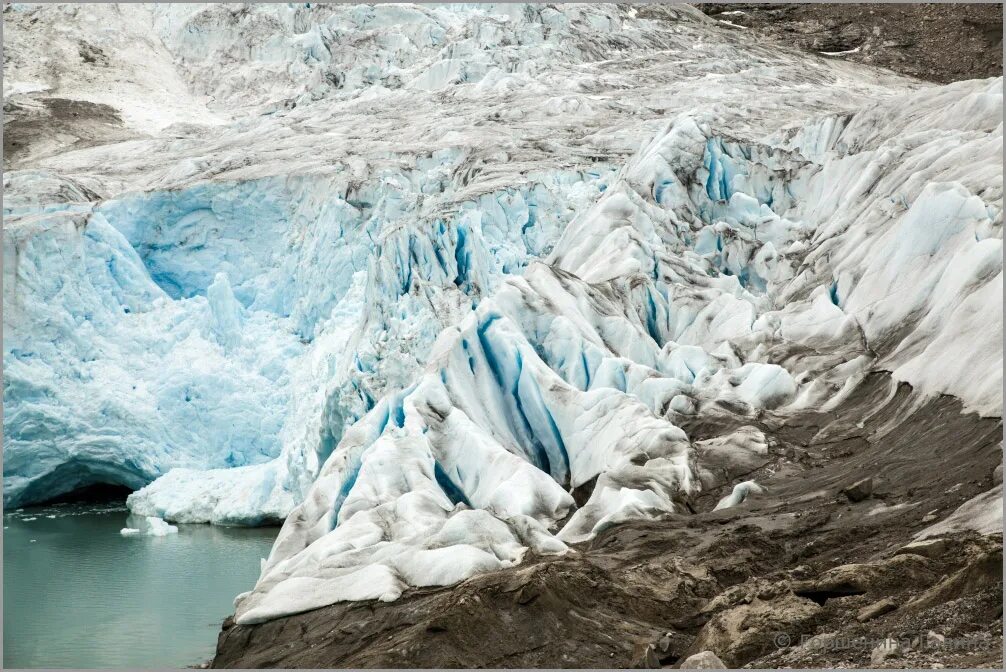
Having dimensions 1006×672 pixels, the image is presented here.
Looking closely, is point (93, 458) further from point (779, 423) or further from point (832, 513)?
point (832, 513)

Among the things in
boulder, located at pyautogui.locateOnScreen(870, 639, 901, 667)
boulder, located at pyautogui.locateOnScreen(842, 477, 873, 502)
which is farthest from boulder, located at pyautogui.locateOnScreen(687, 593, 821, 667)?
boulder, located at pyautogui.locateOnScreen(842, 477, 873, 502)

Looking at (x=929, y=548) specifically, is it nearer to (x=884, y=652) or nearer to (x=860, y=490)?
(x=860, y=490)

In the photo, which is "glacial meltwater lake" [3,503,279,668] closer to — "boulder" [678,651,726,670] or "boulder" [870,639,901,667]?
"boulder" [678,651,726,670]

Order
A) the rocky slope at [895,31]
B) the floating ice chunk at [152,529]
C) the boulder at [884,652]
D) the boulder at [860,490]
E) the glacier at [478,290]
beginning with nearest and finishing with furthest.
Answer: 1. the boulder at [884,652]
2. the boulder at [860,490]
3. the glacier at [478,290]
4. the floating ice chunk at [152,529]
5. the rocky slope at [895,31]

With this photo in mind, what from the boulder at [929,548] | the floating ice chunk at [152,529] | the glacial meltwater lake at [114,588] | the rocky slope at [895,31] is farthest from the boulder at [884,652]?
the rocky slope at [895,31]

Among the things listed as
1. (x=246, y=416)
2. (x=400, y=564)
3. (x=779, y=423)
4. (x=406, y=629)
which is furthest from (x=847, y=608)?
(x=246, y=416)

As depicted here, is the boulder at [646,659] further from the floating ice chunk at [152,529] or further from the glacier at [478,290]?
the floating ice chunk at [152,529]

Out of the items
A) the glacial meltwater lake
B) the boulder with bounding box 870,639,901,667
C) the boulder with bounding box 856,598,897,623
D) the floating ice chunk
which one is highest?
the boulder with bounding box 870,639,901,667
